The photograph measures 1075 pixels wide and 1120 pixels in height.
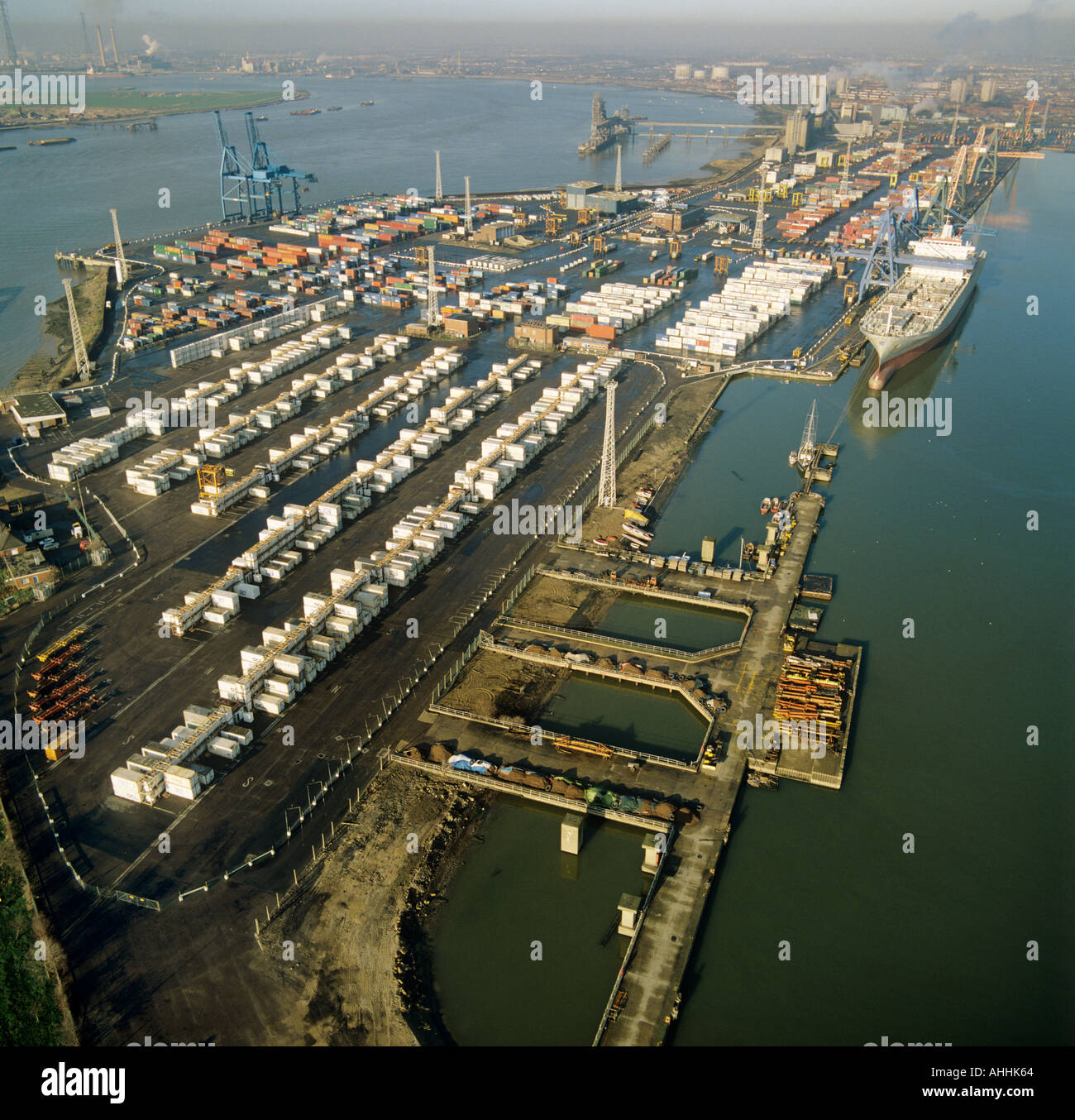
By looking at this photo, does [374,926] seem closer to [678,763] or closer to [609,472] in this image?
[678,763]

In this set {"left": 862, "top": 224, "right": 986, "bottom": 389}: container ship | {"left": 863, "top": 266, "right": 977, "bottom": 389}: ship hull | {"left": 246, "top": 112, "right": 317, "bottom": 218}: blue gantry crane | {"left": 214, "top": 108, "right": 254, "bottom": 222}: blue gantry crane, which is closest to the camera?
{"left": 863, "top": 266, "right": 977, "bottom": 389}: ship hull

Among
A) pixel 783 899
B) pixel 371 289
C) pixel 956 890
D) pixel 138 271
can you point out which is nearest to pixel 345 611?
pixel 783 899

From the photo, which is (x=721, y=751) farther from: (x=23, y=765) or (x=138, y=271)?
(x=138, y=271)

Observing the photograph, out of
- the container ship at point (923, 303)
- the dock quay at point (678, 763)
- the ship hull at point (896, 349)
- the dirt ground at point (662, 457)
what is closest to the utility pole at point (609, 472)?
the dirt ground at point (662, 457)

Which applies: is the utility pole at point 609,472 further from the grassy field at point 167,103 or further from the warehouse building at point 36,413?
the grassy field at point 167,103

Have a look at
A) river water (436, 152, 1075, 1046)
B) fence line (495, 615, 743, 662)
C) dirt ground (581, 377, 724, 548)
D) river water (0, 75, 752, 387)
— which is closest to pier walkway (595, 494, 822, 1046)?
river water (436, 152, 1075, 1046)

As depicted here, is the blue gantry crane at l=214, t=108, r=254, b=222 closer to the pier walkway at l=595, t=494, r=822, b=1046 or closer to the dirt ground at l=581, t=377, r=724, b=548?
the dirt ground at l=581, t=377, r=724, b=548
